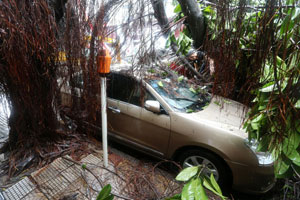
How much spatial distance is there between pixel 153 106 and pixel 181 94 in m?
0.64

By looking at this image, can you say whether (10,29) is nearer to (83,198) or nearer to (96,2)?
(96,2)

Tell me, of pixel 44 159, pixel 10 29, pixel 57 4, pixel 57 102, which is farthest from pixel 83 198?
pixel 57 4

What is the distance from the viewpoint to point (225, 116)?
2504 millimetres

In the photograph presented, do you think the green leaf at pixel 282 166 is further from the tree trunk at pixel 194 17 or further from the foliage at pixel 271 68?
the tree trunk at pixel 194 17

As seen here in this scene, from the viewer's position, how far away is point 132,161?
2830 mm

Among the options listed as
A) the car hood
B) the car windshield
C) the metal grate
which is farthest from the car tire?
the metal grate

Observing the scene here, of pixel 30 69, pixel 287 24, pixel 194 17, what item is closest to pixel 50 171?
pixel 30 69

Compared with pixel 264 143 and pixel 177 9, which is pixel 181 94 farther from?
pixel 264 143

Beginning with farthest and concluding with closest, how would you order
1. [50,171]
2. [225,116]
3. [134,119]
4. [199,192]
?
[134,119] → [225,116] → [50,171] → [199,192]

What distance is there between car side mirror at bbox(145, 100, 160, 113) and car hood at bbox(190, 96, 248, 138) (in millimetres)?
519

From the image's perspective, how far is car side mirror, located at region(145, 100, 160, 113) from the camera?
8.25ft

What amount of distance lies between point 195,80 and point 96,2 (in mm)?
2040

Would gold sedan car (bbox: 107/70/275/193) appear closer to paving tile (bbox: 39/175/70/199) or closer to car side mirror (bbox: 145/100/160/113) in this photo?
car side mirror (bbox: 145/100/160/113)

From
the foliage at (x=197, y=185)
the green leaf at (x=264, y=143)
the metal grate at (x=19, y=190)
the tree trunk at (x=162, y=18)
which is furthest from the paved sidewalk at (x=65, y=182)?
the tree trunk at (x=162, y=18)
